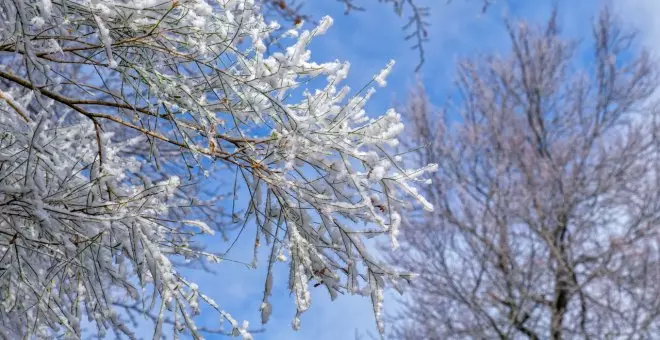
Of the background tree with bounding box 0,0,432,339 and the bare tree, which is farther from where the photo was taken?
the bare tree

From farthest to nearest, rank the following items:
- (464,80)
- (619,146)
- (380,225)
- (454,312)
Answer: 1. (464,80)
2. (619,146)
3. (454,312)
4. (380,225)

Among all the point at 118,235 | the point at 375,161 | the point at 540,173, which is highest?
the point at 540,173

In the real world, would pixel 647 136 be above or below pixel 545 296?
above

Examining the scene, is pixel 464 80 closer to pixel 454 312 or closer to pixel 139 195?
pixel 454 312

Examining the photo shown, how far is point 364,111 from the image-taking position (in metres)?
2.15

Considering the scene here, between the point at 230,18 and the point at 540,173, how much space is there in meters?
8.50

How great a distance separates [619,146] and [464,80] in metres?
2.97

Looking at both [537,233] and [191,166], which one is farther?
[537,233]

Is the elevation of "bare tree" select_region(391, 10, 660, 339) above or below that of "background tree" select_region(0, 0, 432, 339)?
above

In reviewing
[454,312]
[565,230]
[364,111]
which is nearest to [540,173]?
[565,230]

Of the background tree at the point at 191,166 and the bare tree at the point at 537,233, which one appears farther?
the bare tree at the point at 537,233

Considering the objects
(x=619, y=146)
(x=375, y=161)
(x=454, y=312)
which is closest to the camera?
(x=375, y=161)

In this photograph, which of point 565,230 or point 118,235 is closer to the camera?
point 118,235

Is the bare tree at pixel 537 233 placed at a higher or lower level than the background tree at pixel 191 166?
higher
